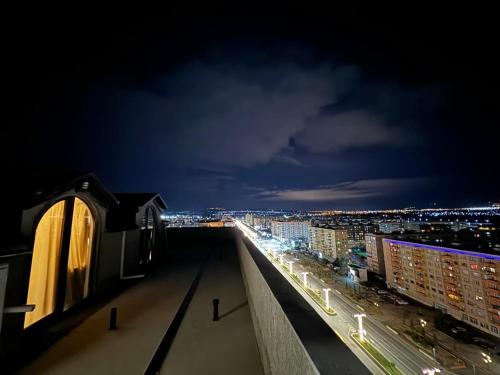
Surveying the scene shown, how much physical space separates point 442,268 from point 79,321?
1416 inches

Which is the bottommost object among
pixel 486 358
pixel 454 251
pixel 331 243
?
pixel 486 358

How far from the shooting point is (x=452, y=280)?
24359mm

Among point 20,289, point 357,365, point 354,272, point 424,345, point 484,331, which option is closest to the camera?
point 357,365

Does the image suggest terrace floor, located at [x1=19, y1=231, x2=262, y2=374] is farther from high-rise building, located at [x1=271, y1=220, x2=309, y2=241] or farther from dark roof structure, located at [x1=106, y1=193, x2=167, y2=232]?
high-rise building, located at [x1=271, y1=220, x2=309, y2=241]

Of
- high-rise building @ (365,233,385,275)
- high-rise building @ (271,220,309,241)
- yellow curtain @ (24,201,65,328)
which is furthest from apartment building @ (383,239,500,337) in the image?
high-rise building @ (271,220,309,241)

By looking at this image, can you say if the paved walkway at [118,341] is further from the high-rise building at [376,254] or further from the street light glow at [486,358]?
the high-rise building at [376,254]

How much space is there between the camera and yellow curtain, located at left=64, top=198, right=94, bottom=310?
477cm

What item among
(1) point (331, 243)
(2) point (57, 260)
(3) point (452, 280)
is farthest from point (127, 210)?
(1) point (331, 243)

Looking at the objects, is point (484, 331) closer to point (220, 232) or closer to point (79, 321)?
point (220, 232)

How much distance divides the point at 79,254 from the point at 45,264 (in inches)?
40.7

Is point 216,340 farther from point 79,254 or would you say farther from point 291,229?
point 291,229

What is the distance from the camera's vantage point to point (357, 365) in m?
1.43

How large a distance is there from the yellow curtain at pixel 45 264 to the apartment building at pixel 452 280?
32695mm

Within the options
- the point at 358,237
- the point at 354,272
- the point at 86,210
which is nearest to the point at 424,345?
the point at 354,272
